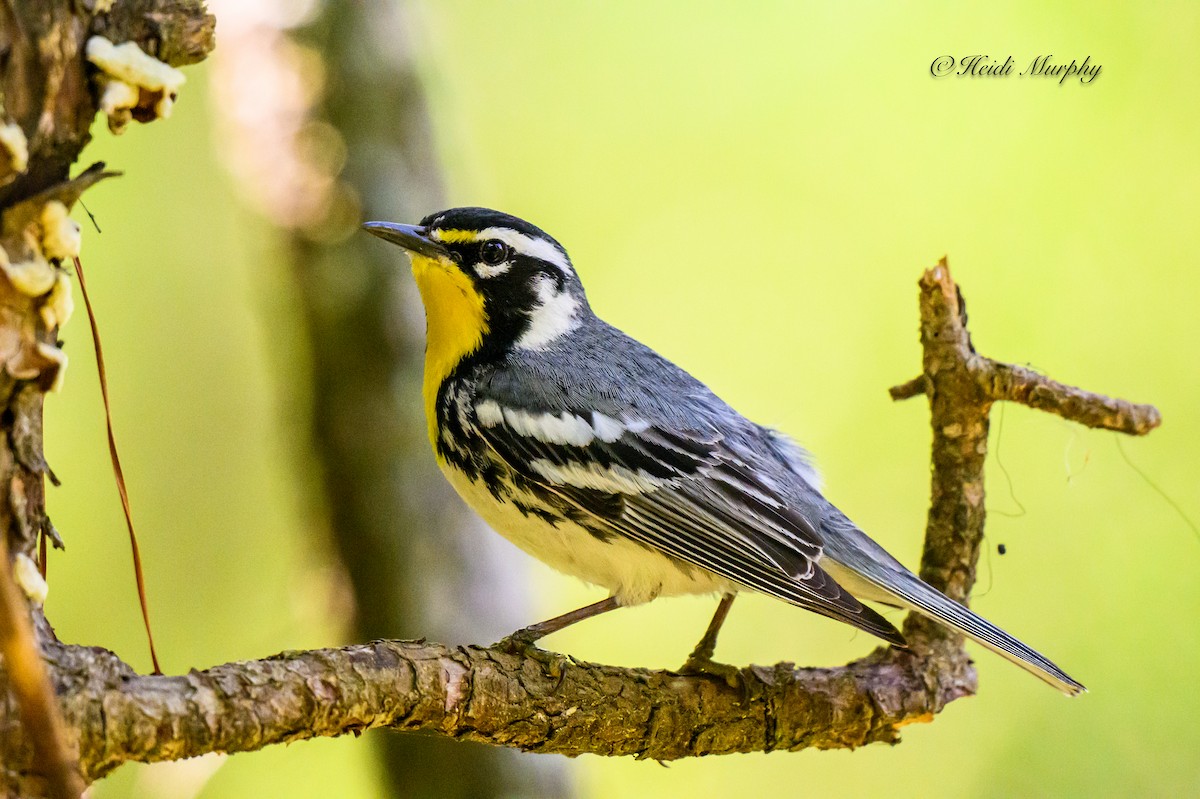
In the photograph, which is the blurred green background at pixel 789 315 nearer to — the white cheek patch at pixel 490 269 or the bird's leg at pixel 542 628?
the white cheek patch at pixel 490 269

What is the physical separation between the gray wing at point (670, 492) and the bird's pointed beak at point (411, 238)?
1.50ft

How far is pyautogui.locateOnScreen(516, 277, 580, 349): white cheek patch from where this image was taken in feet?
10.9

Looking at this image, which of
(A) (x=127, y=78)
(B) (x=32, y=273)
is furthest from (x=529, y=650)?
(A) (x=127, y=78)

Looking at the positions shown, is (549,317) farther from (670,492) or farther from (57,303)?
(57,303)

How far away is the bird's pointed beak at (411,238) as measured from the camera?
3082 mm

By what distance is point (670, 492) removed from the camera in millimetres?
2992

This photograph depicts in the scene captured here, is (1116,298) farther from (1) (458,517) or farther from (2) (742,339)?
(1) (458,517)

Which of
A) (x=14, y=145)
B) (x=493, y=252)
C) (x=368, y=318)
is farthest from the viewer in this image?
(x=368, y=318)

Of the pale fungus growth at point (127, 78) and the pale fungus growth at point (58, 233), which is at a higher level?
the pale fungus growth at point (127, 78)

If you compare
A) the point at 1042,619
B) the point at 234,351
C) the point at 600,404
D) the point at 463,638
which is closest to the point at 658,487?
the point at 600,404

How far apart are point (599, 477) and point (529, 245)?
81 centimetres

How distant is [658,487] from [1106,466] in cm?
285

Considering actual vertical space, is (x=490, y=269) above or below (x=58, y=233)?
above

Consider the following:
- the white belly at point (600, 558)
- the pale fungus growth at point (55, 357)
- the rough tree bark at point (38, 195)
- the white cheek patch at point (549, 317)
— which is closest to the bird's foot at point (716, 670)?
the white belly at point (600, 558)
